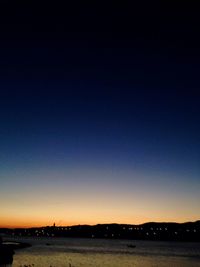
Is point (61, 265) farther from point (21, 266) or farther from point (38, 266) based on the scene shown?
point (21, 266)

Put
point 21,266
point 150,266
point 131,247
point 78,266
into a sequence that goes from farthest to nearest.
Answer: point 131,247 → point 150,266 → point 78,266 → point 21,266

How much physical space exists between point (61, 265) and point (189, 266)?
29651 millimetres

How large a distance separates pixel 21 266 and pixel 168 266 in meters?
34.7

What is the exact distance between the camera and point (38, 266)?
2766 inches

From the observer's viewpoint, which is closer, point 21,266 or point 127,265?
point 21,266

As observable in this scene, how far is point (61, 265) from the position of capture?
250 feet

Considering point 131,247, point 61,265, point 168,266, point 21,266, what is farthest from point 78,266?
point 131,247

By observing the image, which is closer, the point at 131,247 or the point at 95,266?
the point at 95,266

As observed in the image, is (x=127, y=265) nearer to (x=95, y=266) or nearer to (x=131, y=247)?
(x=95, y=266)

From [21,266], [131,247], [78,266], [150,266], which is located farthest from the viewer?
[131,247]

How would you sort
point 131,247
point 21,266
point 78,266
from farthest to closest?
point 131,247 < point 78,266 < point 21,266

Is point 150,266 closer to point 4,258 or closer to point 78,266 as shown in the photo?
point 78,266

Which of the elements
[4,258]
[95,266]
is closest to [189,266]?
[95,266]

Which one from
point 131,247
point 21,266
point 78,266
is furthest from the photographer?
point 131,247
